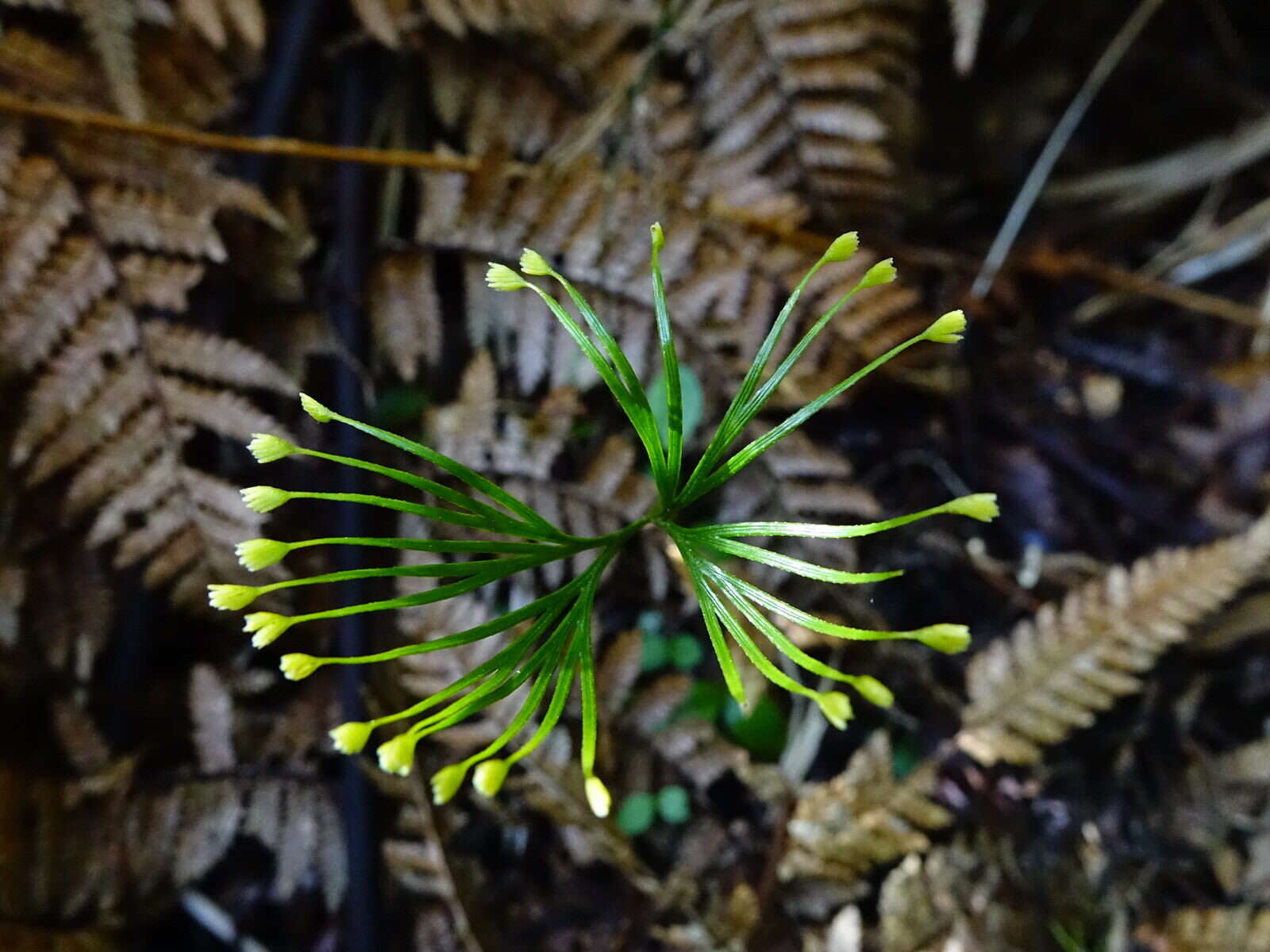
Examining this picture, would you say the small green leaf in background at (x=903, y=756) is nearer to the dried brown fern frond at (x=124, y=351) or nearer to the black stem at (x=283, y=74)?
the dried brown fern frond at (x=124, y=351)

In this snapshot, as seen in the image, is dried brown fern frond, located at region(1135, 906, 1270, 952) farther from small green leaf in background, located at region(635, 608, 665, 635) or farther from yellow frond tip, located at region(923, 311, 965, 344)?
yellow frond tip, located at region(923, 311, 965, 344)

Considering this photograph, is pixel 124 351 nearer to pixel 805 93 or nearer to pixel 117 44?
pixel 117 44

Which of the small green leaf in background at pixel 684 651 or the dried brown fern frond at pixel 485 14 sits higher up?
the dried brown fern frond at pixel 485 14

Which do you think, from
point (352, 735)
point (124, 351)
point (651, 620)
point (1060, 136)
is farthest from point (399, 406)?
point (1060, 136)

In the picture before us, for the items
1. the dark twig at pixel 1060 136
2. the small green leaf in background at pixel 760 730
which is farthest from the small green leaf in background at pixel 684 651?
the dark twig at pixel 1060 136

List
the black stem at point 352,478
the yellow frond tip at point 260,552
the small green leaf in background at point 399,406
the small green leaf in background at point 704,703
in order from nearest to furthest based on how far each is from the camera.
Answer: the yellow frond tip at point 260,552
the black stem at point 352,478
the small green leaf in background at point 704,703
the small green leaf in background at point 399,406

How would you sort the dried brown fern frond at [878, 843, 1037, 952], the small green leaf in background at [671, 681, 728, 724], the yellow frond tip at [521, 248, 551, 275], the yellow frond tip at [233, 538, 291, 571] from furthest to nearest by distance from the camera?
the small green leaf in background at [671, 681, 728, 724] → the dried brown fern frond at [878, 843, 1037, 952] → the yellow frond tip at [521, 248, 551, 275] → the yellow frond tip at [233, 538, 291, 571]

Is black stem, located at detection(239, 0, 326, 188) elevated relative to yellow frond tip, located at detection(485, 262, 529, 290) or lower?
elevated

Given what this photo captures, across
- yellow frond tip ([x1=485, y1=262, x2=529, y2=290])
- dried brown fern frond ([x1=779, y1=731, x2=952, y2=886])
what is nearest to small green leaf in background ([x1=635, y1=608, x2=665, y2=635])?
dried brown fern frond ([x1=779, y1=731, x2=952, y2=886])
